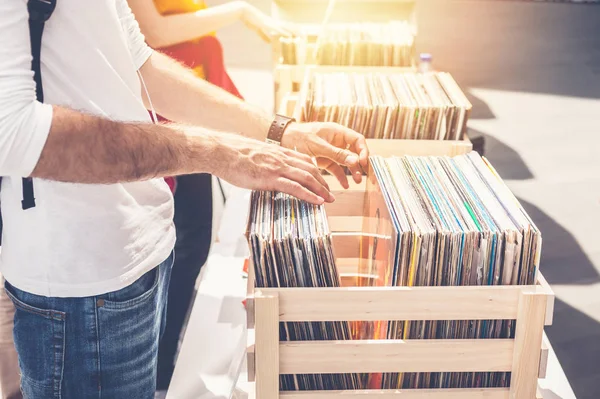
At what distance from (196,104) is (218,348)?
1060mm

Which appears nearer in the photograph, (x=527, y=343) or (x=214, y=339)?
(x=527, y=343)

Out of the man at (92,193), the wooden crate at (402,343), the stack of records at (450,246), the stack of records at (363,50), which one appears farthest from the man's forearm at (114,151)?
the stack of records at (363,50)

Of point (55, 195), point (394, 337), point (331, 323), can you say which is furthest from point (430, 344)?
point (55, 195)

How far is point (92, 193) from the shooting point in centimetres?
113

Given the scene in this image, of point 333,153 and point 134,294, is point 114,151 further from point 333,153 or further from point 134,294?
point 333,153

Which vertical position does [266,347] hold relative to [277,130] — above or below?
below

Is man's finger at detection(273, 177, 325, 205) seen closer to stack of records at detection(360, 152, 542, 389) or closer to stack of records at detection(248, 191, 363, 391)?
stack of records at detection(248, 191, 363, 391)

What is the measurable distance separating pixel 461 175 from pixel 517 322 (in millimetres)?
304

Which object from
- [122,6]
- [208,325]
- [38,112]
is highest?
[122,6]

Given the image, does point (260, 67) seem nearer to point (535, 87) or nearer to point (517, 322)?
point (535, 87)

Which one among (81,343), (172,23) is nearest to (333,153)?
(81,343)

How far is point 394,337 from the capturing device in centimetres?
112

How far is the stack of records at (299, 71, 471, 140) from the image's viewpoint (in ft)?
5.58

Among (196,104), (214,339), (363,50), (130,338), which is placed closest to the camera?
(130,338)
